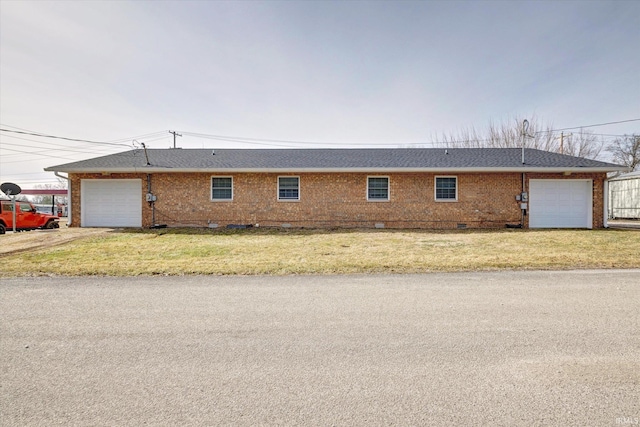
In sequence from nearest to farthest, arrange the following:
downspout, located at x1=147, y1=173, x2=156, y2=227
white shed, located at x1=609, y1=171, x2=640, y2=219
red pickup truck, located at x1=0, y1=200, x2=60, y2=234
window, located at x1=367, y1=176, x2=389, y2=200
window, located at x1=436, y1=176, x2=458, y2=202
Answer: red pickup truck, located at x1=0, y1=200, x2=60, y2=234, downspout, located at x1=147, y1=173, x2=156, y2=227, window, located at x1=436, y1=176, x2=458, y2=202, window, located at x1=367, y1=176, x2=389, y2=200, white shed, located at x1=609, y1=171, x2=640, y2=219

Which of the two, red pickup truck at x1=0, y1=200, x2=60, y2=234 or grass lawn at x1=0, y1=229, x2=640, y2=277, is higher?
red pickup truck at x1=0, y1=200, x2=60, y2=234

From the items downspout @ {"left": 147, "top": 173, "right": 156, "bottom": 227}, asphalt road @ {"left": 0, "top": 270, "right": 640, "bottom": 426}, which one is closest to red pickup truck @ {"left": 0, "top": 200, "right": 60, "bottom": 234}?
downspout @ {"left": 147, "top": 173, "right": 156, "bottom": 227}

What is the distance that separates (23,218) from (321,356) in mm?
18368

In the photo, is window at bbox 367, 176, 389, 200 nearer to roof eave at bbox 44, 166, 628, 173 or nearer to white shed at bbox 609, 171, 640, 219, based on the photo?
roof eave at bbox 44, 166, 628, 173

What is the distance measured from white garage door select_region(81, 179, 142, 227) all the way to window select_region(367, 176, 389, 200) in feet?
36.4

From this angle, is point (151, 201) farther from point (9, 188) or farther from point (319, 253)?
point (319, 253)

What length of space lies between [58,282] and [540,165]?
18009mm

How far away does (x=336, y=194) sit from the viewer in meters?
15.9

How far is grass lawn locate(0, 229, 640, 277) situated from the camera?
279 inches

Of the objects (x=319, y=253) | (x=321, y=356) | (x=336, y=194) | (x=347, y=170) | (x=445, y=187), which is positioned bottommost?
(x=321, y=356)

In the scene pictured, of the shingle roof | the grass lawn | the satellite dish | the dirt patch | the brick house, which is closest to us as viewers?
the grass lawn

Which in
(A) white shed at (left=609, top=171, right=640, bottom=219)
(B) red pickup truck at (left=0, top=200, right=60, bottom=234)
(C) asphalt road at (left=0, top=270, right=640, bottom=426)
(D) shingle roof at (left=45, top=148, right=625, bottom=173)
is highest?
(D) shingle roof at (left=45, top=148, right=625, bottom=173)

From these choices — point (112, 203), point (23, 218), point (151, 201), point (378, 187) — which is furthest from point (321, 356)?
point (23, 218)

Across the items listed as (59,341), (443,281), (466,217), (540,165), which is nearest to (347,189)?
(466,217)
